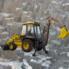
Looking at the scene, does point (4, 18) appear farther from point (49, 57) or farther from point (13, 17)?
point (49, 57)

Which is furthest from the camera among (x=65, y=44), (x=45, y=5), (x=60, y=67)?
(x=45, y=5)

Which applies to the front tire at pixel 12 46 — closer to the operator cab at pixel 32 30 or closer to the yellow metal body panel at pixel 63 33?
the operator cab at pixel 32 30

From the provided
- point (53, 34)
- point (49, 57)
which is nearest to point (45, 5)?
point (53, 34)

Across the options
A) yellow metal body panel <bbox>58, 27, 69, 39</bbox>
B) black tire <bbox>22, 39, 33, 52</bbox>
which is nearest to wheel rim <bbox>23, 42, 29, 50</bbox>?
black tire <bbox>22, 39, 33, 52</bbox>

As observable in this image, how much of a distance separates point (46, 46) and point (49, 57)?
0.35 ft

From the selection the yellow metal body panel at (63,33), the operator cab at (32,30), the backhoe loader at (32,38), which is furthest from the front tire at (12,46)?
the yellow metal body panel at (63,33)

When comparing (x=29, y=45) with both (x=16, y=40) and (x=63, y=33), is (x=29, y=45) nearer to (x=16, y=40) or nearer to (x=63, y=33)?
(x=16, y=40)

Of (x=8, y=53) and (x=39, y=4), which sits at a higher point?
(x=39, y=4)

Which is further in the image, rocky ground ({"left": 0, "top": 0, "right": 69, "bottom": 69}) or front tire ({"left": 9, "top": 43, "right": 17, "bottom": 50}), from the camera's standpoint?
front tire ({"left": 9, "top": 43, "right": 17, "bottom": 50})

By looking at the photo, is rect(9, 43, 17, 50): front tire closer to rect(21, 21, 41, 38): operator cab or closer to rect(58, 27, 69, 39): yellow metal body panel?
rect(21, 21, 41, 38): operator cab

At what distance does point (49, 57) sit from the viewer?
6.13 ft

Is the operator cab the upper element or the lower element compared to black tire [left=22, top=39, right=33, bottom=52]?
upper

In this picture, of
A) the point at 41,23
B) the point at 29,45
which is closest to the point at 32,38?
the point at 29,45

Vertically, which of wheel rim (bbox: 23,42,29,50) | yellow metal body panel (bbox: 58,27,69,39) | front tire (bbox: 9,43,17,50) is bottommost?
front tire (bbox: 9,43,17,50)
